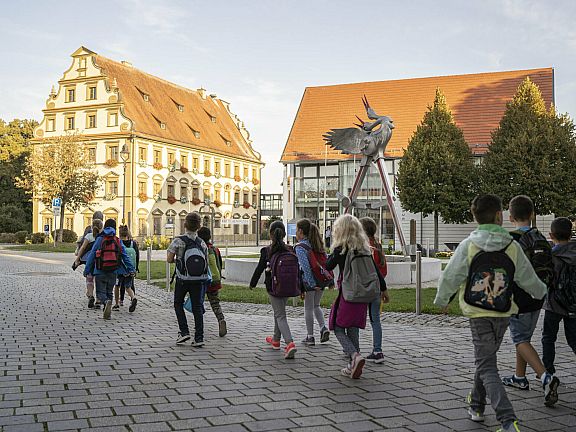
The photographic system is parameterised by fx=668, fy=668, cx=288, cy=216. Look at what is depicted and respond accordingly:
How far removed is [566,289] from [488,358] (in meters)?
1.65

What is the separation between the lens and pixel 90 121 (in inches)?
2344

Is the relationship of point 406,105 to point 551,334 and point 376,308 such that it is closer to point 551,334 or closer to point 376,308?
point 376,308

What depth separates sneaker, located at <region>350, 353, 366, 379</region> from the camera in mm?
6629

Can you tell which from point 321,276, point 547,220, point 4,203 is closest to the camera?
point 321,276

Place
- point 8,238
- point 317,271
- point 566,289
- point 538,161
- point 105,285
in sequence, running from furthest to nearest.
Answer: point 8,238
point 538,161
point 105,285
point 317,271
point 566,289

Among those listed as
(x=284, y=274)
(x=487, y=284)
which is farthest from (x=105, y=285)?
(x=487, y=284)

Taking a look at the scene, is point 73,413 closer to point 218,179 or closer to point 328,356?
point 328,356

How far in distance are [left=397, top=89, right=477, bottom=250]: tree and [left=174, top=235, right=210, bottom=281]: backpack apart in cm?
3228

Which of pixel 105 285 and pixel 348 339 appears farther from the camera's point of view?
pixel 105 285

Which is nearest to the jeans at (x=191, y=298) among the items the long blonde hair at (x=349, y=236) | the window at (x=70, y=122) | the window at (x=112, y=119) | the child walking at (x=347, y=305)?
the child walking at (x=347, y=305)

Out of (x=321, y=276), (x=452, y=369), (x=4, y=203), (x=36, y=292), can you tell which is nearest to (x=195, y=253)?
(x=321, y=276)

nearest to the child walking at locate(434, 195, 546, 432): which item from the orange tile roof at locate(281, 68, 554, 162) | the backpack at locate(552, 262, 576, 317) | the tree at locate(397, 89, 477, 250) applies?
the backpack at locate(552, 262, 576, 317)

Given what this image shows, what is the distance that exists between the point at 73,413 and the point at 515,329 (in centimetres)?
391

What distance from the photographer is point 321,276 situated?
8.71 meters
